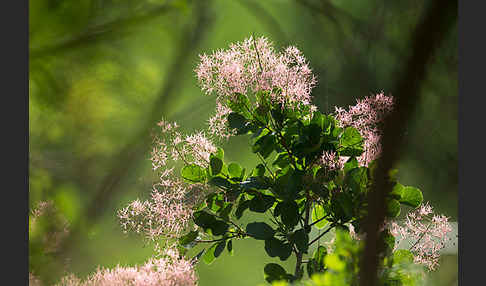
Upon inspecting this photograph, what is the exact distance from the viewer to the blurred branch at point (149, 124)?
3.83 feet

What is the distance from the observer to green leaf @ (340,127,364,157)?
737mm

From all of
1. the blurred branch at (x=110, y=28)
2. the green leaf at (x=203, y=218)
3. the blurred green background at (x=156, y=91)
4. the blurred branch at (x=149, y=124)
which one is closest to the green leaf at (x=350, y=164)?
the green leaf at (x=203, y=218)

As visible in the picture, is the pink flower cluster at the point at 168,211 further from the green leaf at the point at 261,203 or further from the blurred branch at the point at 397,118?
the blurred branch at the point at 397,118

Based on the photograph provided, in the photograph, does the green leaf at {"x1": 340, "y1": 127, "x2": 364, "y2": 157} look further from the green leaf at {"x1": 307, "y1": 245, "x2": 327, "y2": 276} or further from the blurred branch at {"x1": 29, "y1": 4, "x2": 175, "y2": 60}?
the blurred branch at {"x1": 29, "y1": 4, "x2": 175, "y2": 60}

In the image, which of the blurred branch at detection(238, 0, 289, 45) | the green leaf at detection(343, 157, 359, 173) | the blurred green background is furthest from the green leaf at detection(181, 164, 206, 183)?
the blurred branch at detection(238, 0, 289, 45)

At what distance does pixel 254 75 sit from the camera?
76 centimetres

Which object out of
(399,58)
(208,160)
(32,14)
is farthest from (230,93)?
(399,58)

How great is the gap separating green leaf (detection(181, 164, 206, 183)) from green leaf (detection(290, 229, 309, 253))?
17 cm

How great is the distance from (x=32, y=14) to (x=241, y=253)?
729mm

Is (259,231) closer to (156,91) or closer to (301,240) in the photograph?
(301,240)

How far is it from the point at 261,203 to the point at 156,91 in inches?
22.5

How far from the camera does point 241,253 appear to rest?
1246 millimetres

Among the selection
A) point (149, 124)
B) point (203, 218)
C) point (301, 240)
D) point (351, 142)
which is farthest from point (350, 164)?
point (149, 124)

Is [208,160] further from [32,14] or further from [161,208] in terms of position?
[32,14]
